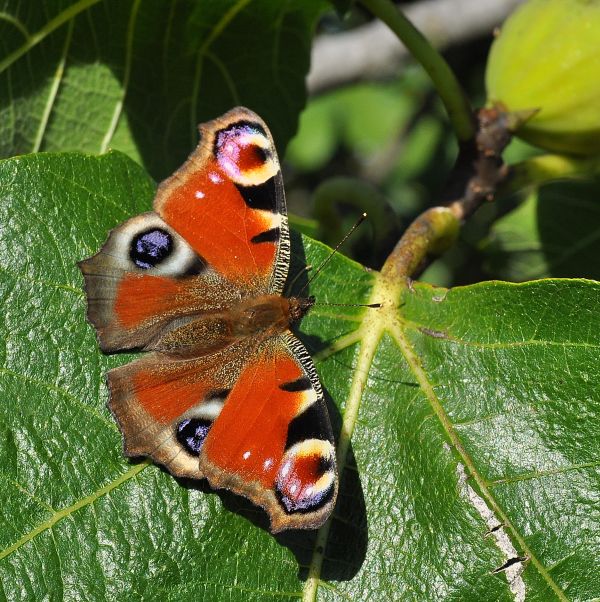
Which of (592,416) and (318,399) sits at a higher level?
(318,399)

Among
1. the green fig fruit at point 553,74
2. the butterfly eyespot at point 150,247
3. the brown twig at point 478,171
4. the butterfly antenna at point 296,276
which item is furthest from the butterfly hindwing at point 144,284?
the green fig fruit at point 553,74

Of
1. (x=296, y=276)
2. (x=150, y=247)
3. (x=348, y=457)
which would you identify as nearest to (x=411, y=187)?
(x=296, y=276)

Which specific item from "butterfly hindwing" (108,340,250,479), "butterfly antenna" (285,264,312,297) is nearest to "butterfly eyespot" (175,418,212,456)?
"butterfly hindwing" (108,340,250,479)

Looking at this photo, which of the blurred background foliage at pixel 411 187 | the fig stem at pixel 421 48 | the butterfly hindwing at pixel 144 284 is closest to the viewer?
the butterfly hindwing at pixel 144 284

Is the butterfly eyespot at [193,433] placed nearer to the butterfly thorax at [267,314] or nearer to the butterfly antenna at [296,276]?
the butterfly thorax at [267,314]

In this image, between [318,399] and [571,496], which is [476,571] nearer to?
[571,496]

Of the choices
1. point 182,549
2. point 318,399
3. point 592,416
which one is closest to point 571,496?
point 592,416

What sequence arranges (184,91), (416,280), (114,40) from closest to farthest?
(416,280) → (114,40) → (184,91)
